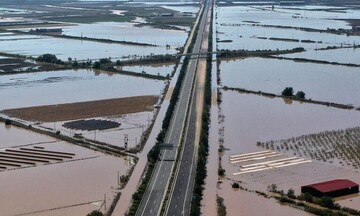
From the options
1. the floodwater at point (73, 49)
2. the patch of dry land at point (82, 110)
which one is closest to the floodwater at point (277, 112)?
the patch of dry land at point (82, 110)

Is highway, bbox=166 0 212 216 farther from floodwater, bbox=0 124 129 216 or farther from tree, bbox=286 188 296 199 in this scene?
tree, bbox=286 188 296 199

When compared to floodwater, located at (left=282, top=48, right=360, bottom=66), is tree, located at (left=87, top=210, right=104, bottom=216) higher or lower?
lower

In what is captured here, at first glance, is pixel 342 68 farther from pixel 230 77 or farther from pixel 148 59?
pixel 148 59

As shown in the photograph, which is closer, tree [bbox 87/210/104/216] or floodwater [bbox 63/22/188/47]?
tree [bbox 87/210/104/216]

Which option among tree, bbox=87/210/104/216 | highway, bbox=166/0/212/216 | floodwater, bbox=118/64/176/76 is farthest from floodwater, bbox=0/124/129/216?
floodwater, bbox=118/64/176/76

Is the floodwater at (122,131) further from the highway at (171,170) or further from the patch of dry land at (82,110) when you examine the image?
the highway at (171,170)

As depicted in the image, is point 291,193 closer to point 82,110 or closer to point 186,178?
point 186,178

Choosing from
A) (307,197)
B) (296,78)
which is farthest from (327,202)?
(296,78)
